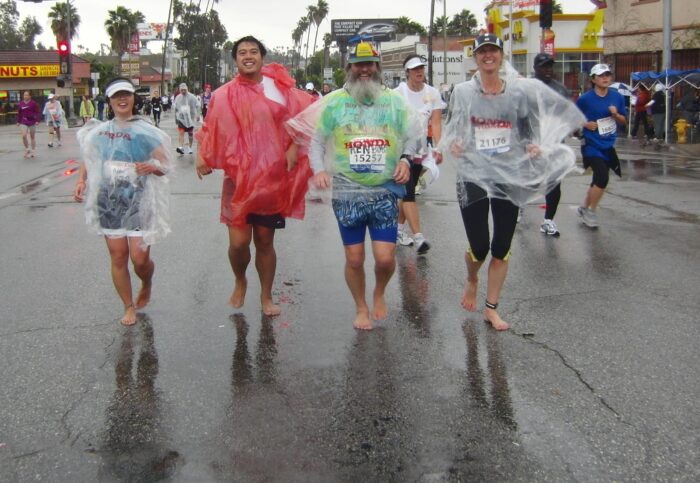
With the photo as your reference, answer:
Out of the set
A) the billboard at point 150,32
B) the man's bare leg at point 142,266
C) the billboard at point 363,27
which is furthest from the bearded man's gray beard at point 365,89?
the billboard at point 150,32

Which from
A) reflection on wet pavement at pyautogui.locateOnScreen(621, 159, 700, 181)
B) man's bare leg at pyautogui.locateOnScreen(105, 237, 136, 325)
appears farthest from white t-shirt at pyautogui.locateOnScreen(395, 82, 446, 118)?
reflection on wet pavement at pyautogui.locateOnScreen(621, 159, 700, 181)

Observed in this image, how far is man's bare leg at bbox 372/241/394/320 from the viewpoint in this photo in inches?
189

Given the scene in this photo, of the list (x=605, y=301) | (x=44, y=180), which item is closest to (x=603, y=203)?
(x=605, y=301)

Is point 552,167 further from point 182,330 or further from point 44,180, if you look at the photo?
point 44,180

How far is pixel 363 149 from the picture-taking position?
183 inches

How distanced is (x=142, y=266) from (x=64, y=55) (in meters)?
29.8

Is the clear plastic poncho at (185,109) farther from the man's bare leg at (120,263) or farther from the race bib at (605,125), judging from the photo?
the man's bare leg at (120,263)

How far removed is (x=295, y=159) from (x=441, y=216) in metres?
4.64

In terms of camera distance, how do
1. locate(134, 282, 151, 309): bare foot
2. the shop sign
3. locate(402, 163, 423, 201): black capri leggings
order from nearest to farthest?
locate(134, 282, 151, 309): bare foot → locate(402, 163, 423, 201): black capri leggings → the shop sign

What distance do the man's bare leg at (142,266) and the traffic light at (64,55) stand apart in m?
28.4

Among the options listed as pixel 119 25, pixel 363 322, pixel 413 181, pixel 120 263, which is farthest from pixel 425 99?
pixel 119 25

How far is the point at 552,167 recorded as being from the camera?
4984 mm

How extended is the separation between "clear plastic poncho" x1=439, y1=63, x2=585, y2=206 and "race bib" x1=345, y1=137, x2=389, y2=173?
57 cm

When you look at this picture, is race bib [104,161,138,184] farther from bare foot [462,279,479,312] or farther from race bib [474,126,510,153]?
bare foot [462,279,479,312]
